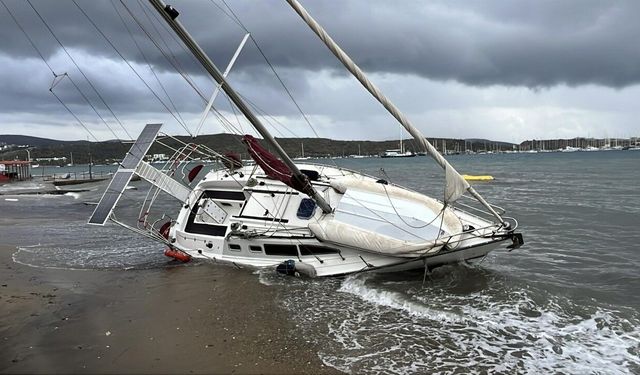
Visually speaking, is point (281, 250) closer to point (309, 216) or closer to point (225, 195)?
point (309, 216)

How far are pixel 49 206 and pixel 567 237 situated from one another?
3982 centimetres

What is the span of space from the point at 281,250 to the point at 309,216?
1.44 m

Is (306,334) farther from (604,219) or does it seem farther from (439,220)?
(604,219)

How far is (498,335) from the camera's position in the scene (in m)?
10.0

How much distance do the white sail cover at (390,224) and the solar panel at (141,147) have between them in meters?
7.05

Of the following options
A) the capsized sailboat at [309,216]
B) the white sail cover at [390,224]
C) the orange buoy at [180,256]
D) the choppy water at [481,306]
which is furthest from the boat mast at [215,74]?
the orange buoy at [180,256]

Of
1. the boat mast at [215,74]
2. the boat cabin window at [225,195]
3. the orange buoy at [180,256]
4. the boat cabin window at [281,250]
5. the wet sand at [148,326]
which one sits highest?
the boat mast at [215,74]

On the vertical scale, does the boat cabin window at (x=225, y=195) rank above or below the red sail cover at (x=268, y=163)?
below

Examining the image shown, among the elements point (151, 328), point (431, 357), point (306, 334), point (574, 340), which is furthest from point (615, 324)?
point (151, 328)

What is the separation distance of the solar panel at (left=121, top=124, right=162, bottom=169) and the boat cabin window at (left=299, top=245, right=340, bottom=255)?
6.91 meters

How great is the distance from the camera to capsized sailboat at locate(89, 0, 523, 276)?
1290 centimetres

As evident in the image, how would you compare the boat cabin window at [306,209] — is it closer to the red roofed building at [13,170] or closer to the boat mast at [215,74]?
the boat mast at [215,74]

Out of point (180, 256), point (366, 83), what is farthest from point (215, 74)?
point (180, 256)

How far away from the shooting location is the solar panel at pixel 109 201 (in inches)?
605
